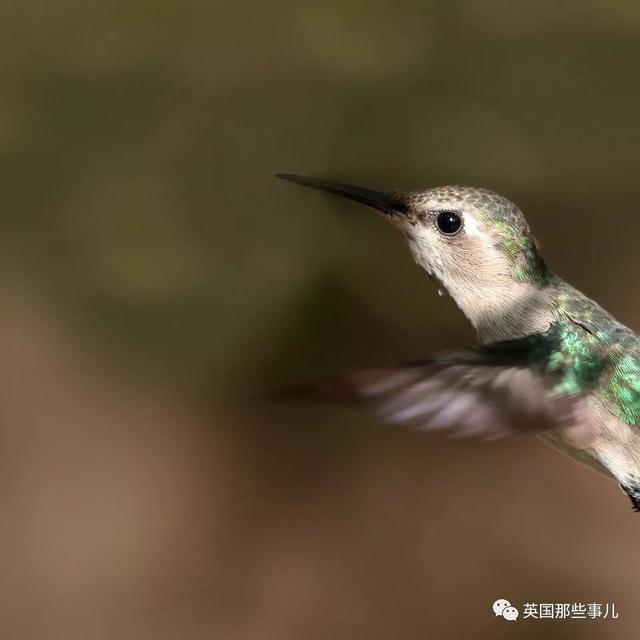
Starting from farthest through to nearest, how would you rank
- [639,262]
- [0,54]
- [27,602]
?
[639,262]
[0,54]
[27,602]

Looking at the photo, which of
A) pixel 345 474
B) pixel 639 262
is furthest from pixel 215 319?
pixel 639 262

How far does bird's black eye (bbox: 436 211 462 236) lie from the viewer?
0.94 meters

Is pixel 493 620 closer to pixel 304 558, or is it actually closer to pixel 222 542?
pixel 304 558

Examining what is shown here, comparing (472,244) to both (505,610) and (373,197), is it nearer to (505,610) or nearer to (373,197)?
(373,197)

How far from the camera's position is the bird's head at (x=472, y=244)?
0.94m

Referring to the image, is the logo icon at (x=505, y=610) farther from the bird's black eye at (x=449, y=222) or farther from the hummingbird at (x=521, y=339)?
the bird's black eye at (x=449, y=222)

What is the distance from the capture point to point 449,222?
0.95 meters

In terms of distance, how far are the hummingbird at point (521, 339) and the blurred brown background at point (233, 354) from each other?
497 millimetres

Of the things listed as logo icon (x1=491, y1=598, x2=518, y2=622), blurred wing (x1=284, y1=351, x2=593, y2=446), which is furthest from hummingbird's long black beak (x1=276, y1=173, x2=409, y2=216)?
logo icon (x1=491, y1=598, x2=518, y2=622)

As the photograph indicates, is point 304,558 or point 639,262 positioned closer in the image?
point 304,558

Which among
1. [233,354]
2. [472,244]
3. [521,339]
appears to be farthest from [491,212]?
[233,354]

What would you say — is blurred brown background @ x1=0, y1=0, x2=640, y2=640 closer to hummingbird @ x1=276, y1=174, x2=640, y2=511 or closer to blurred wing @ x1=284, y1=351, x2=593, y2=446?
hummingbird @ x1=276, y1=174, x2=640, y2=511

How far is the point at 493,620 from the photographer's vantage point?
148 centimetres

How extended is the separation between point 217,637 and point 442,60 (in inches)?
40.1
